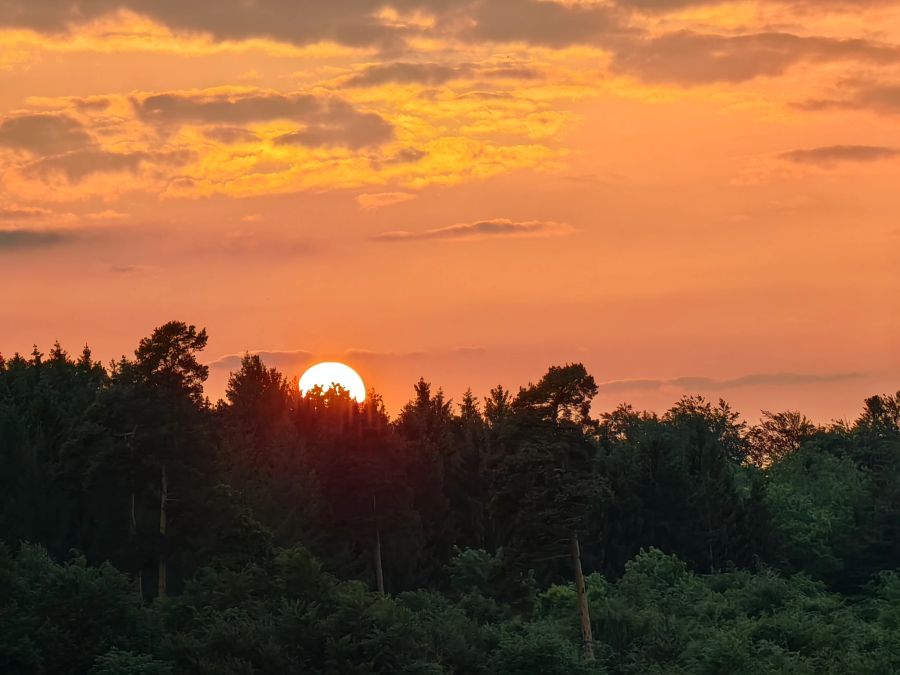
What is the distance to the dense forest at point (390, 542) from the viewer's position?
4819cm

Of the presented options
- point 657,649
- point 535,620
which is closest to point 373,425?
point 535,620

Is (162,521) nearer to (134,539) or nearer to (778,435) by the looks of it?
(134,539)

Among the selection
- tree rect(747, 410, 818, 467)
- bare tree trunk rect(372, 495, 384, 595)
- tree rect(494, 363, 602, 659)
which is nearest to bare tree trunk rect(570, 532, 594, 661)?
tree rect(494, 363, 602, 659)

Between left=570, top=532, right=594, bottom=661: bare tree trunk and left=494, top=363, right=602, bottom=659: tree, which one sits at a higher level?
left=494, top=363, right=602, bottom=659: tree

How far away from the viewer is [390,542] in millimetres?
76375

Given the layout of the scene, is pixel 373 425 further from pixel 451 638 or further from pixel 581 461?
pixel 451 638

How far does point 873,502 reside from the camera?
90688 millimetres

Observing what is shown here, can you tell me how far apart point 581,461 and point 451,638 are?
12.4m

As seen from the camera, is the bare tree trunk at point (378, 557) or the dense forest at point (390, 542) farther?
the bare tree trunk at point (378, 557)

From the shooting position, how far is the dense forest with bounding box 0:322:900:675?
48188 millimetres

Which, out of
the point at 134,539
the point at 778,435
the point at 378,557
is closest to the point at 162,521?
the point at 134,539

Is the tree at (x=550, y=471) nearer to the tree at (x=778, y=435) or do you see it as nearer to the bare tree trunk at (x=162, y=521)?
the bare tree trunk at (x=162, y=521)

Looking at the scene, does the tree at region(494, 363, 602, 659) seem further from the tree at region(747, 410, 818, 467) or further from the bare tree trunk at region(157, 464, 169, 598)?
the tree at region(747, 410, 818, 467)

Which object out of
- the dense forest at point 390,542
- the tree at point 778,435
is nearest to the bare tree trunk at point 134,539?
the dense forest at point 390,542
